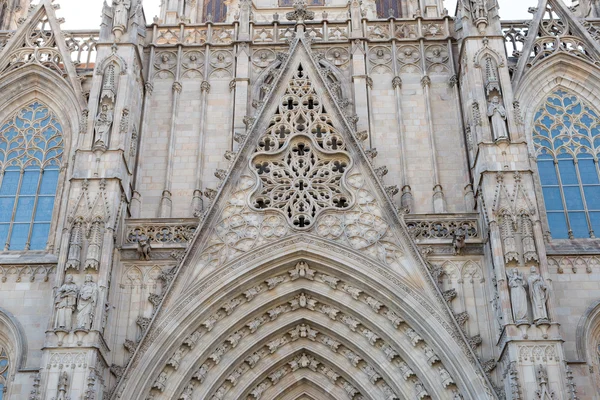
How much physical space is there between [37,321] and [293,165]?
249 inches

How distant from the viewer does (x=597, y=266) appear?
17.5 meters

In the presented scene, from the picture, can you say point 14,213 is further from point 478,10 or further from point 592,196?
point 592,196

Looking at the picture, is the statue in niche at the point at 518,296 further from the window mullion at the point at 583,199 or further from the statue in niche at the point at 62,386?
the statue in niche at the point at 62,386

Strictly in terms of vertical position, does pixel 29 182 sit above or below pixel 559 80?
below

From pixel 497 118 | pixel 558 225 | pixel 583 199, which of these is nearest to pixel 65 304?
pixel 497 118

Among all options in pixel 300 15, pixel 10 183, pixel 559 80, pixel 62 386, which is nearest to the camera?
pixel 62 386

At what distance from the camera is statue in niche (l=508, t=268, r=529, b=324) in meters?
15.4

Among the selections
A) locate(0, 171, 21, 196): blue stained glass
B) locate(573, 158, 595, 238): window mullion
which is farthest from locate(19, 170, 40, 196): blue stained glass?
locate(573, 158, 595, 238): window mullion

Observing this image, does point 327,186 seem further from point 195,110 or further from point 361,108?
point 195,110

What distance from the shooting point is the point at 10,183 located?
1956cm

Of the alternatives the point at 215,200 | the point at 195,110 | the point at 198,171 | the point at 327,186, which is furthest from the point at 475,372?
the point at 195,110

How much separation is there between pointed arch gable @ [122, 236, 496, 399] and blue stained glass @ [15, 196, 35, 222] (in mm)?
4635

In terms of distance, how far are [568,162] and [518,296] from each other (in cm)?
529

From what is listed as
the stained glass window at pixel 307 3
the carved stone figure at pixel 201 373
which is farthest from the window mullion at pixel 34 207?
the stained glass window at pixel 307 3
